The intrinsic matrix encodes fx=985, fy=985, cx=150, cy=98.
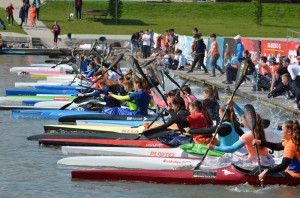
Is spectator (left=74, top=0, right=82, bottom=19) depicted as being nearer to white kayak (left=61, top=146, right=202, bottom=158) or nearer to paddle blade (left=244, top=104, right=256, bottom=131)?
white kayak (left=61, top=146, right=202, bottom=158)

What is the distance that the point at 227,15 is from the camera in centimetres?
6844

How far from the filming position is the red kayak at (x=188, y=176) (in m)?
16.8

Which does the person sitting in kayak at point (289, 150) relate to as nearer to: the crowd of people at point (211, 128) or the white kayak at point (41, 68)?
the crowd of people at point (211, 128)

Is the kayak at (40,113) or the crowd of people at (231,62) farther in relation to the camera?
the crowd of people at (231,62)

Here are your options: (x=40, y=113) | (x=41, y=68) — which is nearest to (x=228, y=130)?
(x=40, y=113)

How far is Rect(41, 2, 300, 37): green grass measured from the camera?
58969mm

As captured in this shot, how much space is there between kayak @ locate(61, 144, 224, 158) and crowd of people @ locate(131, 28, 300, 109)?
79.9 inches

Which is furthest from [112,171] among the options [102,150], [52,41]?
[52,41]

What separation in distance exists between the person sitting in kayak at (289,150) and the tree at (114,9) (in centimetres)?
4461

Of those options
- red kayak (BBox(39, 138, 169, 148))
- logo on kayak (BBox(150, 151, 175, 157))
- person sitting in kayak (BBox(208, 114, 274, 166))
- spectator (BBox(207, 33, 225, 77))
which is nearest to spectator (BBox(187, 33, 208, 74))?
spectator (BBox(207, 33, 225, 77))

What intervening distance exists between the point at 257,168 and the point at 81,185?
3120 mm

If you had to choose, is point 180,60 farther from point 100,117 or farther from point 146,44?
point 100,117

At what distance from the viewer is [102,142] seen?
20.8 m

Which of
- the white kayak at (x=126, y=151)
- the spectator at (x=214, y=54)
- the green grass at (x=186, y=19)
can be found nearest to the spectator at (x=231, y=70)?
the spectator at (x=214, y=54)
